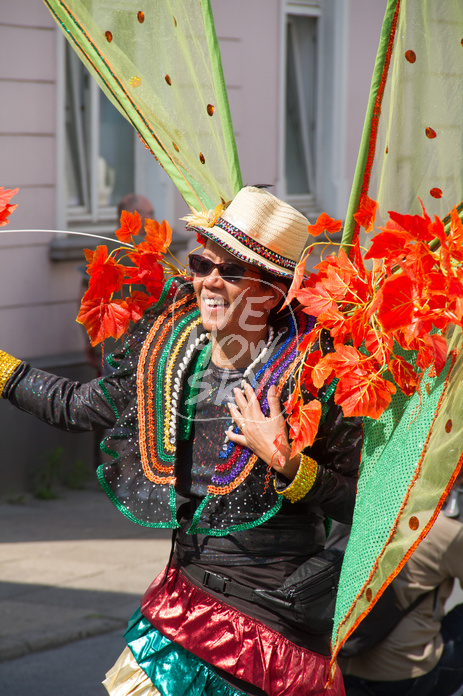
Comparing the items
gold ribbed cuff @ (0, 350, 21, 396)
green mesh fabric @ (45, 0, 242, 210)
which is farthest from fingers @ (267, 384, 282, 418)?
gold ribbed cuff @ (0, 350, 21, 396)

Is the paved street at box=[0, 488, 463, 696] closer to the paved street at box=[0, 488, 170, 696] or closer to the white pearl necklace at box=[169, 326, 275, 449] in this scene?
the paved street at box=[0, 488, 170, 696]

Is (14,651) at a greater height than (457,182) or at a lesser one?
lesser

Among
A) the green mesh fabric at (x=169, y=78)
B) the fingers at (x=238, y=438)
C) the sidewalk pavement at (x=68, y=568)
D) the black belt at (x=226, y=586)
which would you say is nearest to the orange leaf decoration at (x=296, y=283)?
the fingers at (x=238, y=438)

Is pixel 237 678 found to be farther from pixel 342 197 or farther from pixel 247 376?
pixel 342 197

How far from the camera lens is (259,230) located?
2449 mm

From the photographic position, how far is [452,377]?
6.65ft

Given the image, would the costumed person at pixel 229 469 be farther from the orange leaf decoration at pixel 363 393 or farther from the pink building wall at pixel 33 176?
the pink building wall at pixel 33 176

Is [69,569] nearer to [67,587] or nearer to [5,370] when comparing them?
[67,587]

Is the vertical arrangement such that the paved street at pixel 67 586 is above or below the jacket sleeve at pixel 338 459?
below

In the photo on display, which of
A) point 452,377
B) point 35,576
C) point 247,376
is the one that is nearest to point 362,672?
point 247,376

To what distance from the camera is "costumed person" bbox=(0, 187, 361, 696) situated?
2.39 metres

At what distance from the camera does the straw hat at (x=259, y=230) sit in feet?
7.95

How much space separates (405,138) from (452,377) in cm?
60

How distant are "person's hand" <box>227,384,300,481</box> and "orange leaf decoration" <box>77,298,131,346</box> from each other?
1.55 ft
